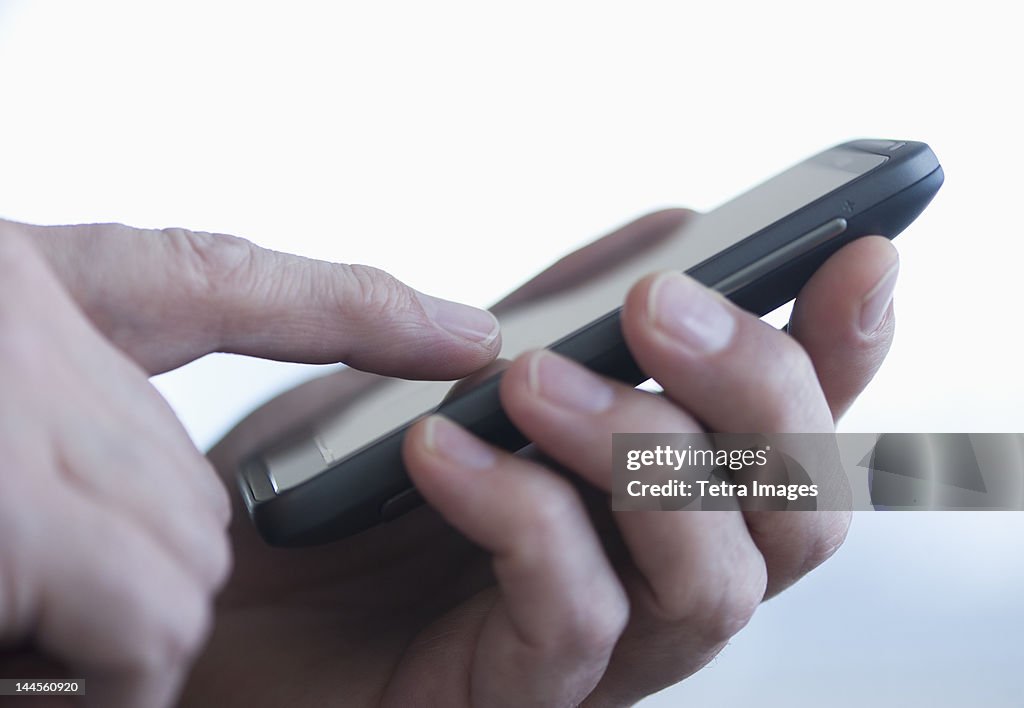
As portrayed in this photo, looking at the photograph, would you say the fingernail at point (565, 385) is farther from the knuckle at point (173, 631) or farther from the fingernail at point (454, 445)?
the knuckle at point (173, 631)

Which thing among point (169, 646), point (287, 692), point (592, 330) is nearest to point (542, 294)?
point (592, 330)

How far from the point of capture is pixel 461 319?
642 millimetres

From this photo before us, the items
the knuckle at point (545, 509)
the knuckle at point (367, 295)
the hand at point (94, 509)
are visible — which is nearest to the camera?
the hand at point (94, 509)

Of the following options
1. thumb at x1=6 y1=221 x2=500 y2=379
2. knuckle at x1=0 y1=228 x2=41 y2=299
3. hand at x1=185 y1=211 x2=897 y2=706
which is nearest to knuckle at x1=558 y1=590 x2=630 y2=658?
hand at x1=185 y1=211 x2=897 y2=706

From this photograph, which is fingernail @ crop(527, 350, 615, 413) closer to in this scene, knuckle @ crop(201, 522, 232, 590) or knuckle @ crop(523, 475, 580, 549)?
knuckle @ crop(523, 475, 580, 549)

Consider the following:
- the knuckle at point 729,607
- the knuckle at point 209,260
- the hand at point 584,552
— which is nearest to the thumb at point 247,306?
the knuckle at point 209,260

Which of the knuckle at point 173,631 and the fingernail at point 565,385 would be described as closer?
the knuckle at point 173,631

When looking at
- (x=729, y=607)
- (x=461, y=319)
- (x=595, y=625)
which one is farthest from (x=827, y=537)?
(x=461, y=319)

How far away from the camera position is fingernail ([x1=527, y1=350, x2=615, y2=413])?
1.60 ft

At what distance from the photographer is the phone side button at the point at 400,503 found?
528 mm

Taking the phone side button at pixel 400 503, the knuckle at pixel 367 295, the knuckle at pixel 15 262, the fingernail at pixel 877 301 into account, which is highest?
the knuckle at pixel 15 262

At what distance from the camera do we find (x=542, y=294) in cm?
85

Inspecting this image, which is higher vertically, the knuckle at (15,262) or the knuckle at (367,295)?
the knuckle at (15,262)

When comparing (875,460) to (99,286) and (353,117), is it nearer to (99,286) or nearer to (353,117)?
(99,286)
